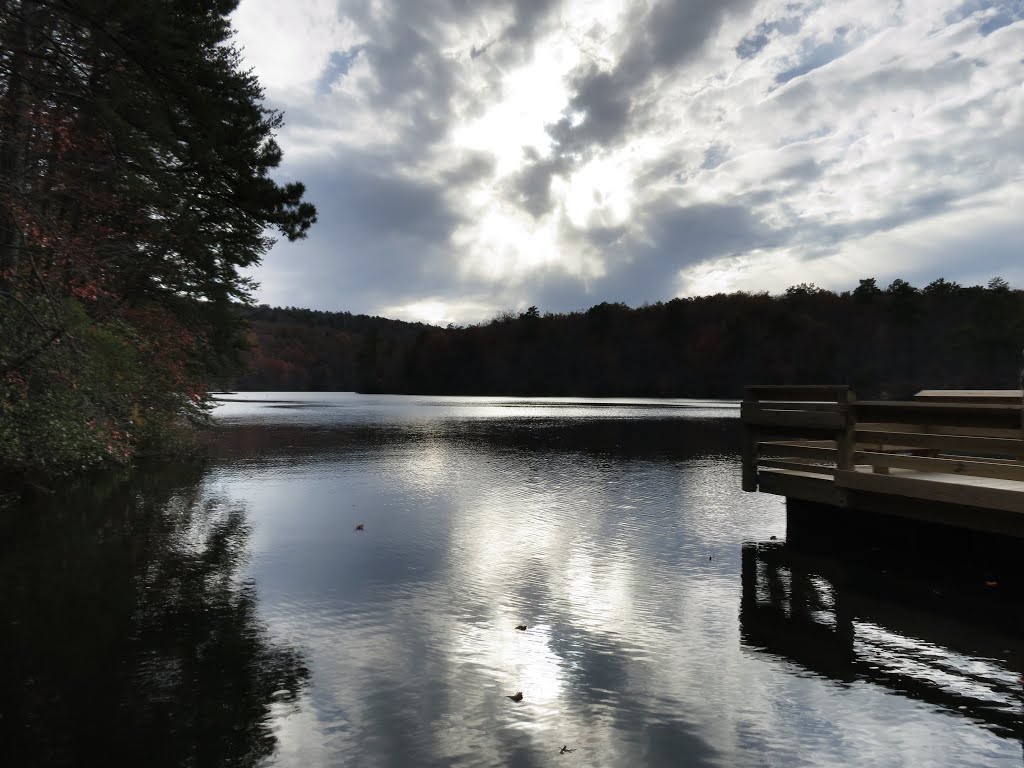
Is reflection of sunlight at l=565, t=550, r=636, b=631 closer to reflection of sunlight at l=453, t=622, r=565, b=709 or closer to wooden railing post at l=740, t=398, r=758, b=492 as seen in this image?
reflection of sunlight at l=453, t=622, r=565, b=709

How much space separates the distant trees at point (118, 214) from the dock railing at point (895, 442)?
12.0m

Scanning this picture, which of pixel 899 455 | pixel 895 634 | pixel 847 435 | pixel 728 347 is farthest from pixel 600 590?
pixel 728 347

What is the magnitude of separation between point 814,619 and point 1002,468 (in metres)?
3.48

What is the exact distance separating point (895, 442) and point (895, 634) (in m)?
3.68

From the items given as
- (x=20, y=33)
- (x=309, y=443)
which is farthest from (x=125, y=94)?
(x=309, y=443)

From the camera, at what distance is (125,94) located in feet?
40.9

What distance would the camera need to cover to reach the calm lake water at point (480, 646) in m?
5.00

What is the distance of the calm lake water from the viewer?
500 cm

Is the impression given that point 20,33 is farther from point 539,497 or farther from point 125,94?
point 539,497

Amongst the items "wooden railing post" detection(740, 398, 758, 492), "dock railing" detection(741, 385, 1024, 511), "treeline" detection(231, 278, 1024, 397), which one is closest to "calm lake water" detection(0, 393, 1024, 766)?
"wooden railing post" detection(740, 398, 758, 492)

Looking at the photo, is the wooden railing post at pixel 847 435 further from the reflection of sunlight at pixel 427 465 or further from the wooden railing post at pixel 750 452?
the reflection of sunlight at pixel 427 465

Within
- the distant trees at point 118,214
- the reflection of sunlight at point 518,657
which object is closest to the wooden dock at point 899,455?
the reflection of sunlight at point 518,657

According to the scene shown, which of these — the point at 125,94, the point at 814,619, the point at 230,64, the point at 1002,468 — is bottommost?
the point at 814,619

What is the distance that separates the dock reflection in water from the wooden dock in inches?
44.1
